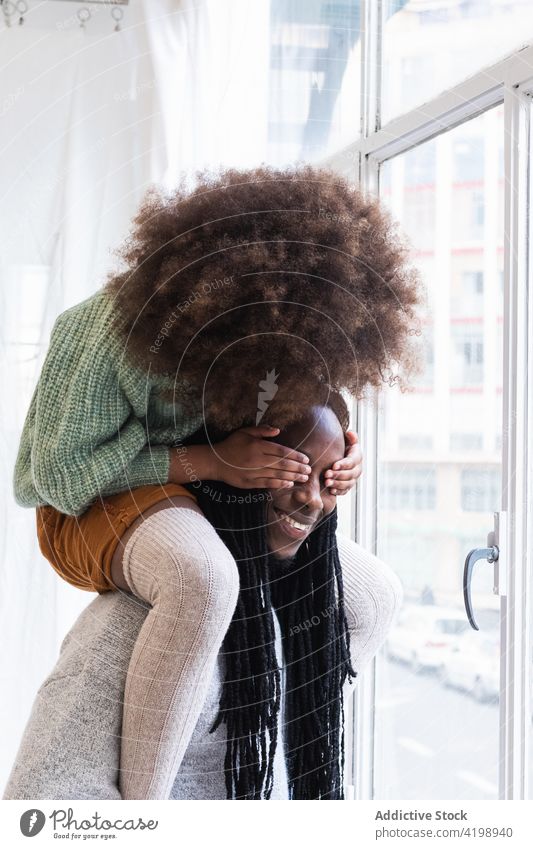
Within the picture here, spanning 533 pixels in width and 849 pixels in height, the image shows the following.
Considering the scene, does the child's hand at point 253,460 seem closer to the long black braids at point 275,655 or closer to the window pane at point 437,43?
the long black braids at point 275,655

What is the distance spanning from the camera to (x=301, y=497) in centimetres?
70

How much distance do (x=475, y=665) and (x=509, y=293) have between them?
1.13ft

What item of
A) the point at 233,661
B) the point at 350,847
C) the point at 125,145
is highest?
the point at 125,145

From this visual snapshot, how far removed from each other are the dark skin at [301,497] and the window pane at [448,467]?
12 cm

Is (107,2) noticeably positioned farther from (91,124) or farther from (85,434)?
(85,434)

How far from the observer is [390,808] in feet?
2.39

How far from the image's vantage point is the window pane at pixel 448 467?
2.63ft

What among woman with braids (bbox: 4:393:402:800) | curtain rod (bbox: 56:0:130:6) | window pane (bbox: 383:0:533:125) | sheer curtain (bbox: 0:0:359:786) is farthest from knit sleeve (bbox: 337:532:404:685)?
curtain rod (bbox: 56:0:130:6)

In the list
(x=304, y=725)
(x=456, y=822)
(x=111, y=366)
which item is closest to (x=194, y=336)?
(x=111, y=366)

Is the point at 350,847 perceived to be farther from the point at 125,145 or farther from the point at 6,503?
the point at 125,145

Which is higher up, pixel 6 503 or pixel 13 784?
pixel 6 503

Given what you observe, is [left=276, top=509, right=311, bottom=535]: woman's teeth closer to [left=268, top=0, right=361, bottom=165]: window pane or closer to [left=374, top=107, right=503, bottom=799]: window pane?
[left=374, top=107, right=503, bottom=799]: window pane

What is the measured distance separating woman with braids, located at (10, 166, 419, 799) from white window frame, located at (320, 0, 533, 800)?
109mm

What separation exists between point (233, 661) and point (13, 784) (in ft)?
0.65
